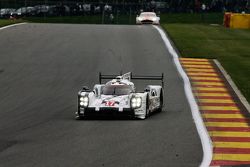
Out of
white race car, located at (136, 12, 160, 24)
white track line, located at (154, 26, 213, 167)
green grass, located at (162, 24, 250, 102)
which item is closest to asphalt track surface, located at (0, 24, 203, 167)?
white track line, located at (154, 26, 213, 167)

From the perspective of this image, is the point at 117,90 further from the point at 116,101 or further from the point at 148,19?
the point at 148,19

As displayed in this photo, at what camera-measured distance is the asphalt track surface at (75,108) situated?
50.2 ft

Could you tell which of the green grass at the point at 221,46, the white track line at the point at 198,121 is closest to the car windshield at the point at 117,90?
the white track line at the point at 198,121

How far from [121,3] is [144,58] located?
127 ft

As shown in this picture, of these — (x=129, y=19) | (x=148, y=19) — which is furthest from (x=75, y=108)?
(x=129, y=19)

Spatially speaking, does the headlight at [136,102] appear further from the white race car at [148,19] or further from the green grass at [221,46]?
the white race car at [148,19]

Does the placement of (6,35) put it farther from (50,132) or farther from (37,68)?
(50,132)

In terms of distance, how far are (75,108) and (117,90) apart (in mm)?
2477

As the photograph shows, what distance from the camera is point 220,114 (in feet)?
70.8

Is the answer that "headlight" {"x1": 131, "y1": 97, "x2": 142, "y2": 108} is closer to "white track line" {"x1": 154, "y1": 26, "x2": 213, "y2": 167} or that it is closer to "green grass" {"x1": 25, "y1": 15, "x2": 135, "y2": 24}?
"white track line" {"x1": 154, "y1": 26, "x2": 213, "y2": 167}

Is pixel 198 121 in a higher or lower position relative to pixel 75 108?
higher

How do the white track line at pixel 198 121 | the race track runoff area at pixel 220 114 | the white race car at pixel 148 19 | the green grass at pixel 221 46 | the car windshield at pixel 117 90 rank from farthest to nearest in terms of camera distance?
the white race car at pixel 148 19
the green grass at pixel 221 46
the car windshield at pixel 117 90
the race track runoff area at pixel 220 114
the white track line at pixel 198 121

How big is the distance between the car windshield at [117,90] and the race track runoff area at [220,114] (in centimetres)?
233

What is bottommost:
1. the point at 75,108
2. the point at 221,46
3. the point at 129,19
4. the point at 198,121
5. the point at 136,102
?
the point at 129,19
